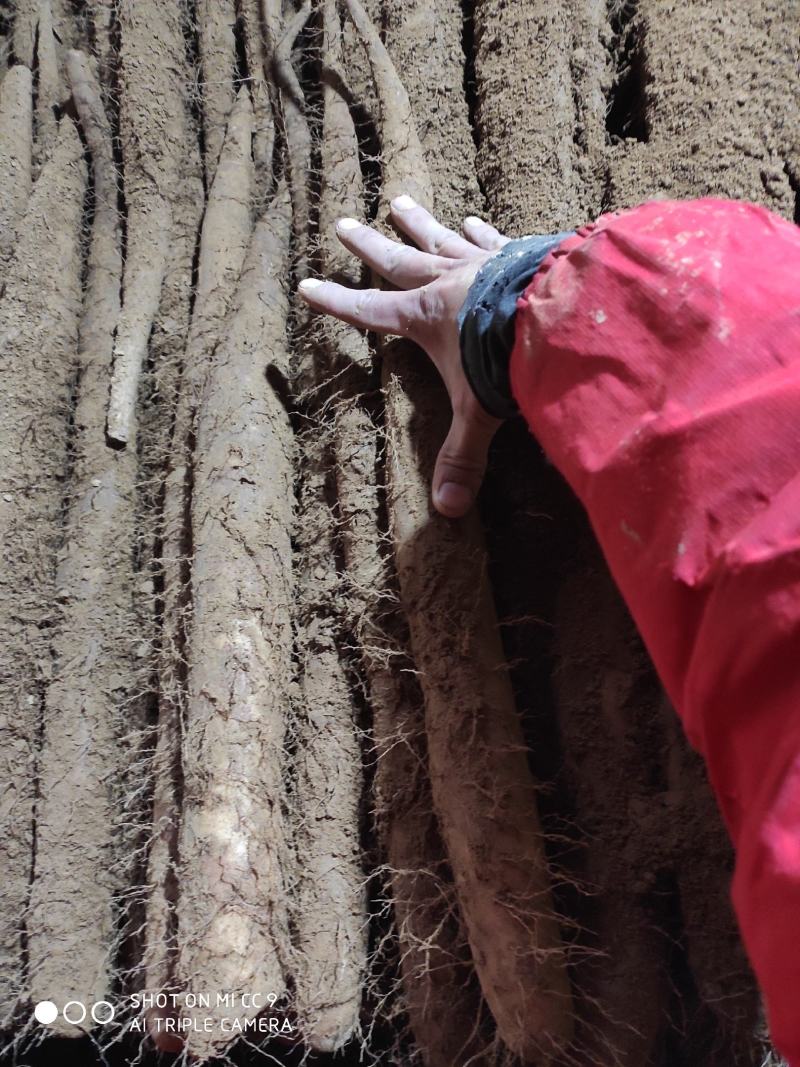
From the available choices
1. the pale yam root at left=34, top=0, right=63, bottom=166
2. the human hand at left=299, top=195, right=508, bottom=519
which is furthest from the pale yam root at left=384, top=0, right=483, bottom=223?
the pale yam root at left=34, top=0, right=63, bottom=166

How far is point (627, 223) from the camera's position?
0.63 m

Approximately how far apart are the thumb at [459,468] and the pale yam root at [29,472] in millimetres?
575

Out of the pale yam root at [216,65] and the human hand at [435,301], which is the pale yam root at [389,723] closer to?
Result: the human hand at [435,301]

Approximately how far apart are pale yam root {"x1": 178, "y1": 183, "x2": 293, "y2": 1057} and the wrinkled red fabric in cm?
46

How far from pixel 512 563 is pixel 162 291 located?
0.72 meters

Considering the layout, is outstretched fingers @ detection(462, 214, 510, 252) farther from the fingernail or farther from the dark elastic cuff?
the fingernail

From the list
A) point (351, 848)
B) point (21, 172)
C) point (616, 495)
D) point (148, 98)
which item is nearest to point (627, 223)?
point (616, 495)

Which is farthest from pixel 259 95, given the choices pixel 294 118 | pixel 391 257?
pixel 391 257

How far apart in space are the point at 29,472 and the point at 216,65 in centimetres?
81

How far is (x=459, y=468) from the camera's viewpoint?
0.90 meters

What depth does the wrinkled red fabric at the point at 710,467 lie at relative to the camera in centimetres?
42

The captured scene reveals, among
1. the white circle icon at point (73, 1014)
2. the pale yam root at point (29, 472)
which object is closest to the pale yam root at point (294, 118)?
the pale yam root at point (29, 472)

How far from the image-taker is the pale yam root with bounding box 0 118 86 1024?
38.6 inches

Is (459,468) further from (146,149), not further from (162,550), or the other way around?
(146,149)
